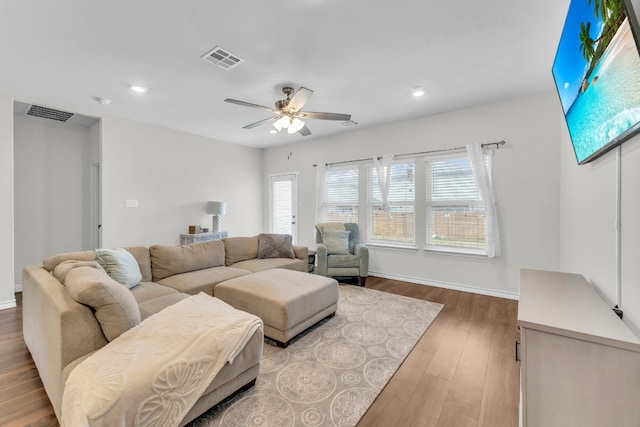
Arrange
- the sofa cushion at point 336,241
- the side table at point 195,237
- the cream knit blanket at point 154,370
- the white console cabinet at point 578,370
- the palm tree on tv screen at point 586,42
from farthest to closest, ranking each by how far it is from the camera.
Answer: the side table at point 195,237
the sofa cushion at point 336,241
the palm tree on tv screen at point 586,42
the cream knit blanket at point 154,370
the white console cabinet at point 578,370

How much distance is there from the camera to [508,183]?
11.5 ft

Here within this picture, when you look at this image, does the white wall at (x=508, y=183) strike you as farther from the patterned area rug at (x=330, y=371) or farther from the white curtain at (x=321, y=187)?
the white curtain at (x=321, y=187)

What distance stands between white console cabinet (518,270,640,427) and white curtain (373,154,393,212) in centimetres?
337

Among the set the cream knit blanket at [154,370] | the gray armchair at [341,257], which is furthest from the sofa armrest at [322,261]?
the cream knit blanket at [154,370]

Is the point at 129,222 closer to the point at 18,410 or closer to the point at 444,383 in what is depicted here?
the point at 18,410

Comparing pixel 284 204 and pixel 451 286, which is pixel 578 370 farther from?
pixel 284 204

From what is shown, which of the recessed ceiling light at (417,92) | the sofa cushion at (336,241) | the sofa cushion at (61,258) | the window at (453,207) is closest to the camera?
the sofa cushion at (61,258)

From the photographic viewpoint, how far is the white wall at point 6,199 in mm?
3203

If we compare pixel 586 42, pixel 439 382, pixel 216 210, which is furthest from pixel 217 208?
pixel 586 42

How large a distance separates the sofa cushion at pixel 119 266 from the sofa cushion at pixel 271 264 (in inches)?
48.9

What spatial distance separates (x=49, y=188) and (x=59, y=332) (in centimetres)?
422

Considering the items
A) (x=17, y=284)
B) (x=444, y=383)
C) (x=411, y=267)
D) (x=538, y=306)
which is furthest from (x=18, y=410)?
(x=411, y=267)

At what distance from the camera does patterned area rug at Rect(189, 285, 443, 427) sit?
1.56m

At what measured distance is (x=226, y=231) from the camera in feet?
18.0
